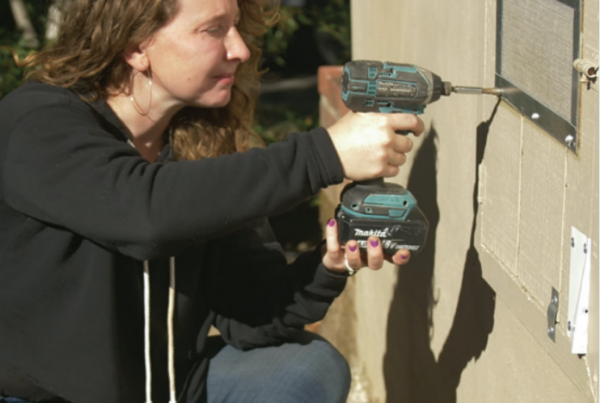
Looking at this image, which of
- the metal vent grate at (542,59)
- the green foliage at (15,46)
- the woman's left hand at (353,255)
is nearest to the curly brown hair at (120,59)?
the woman's left hand at (353,255)

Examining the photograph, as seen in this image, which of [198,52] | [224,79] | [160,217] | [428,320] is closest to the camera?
[160,217]

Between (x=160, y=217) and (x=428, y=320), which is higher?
(x=160, y=217)

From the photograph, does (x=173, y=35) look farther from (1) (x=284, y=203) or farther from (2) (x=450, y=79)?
(2) (x=450, y=79)

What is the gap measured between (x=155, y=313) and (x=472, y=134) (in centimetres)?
101

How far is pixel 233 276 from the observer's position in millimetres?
2945

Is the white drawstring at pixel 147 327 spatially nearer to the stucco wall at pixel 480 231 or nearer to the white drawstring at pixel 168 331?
the white drawstring at pixel 168 331

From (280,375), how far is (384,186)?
816 millimetres

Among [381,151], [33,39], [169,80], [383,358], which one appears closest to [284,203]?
[381,151]

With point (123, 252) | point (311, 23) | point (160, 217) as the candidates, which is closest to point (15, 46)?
point (311, 23)

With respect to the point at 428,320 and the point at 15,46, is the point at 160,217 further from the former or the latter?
the point at 15,46

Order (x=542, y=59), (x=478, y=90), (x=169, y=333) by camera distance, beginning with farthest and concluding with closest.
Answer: (x=169, y=333) → (x=478, y=90) → (x=542, y=59)

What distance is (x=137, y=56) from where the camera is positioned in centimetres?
256

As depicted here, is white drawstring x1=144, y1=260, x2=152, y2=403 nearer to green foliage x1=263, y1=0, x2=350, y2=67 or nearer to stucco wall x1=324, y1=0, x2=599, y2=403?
stucco wall x1=324, y1=0, x2=599, y2=403

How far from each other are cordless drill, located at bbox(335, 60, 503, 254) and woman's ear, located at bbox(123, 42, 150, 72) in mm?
608
